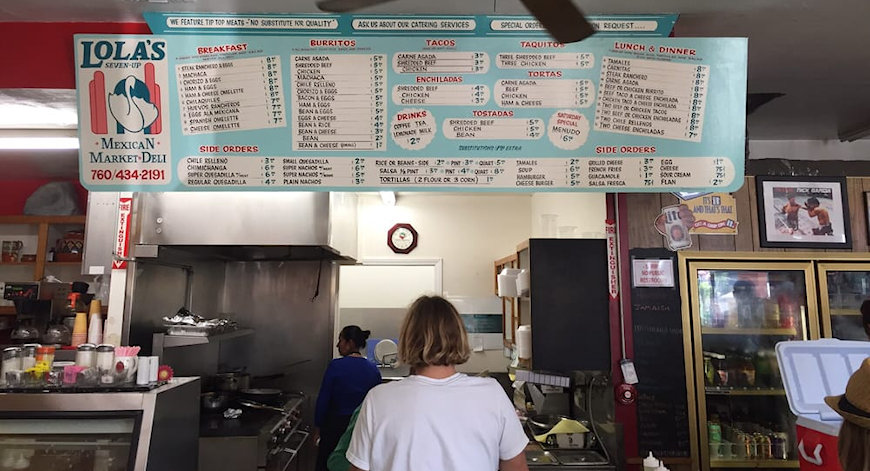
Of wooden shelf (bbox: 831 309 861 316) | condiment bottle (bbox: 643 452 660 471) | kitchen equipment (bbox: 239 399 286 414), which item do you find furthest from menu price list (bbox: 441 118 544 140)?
wooden shelf (bbox: 831 309 861 316)

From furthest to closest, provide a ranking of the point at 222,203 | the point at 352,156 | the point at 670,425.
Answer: the point at 222,203 → the point at 670,425 → the point at 352,156

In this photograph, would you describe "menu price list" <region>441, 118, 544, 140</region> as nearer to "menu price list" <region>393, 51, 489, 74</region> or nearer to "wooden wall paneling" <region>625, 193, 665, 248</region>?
"menu price list" <region>393, 51, 489, 74</region>

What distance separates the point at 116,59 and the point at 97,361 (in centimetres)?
124

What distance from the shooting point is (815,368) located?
2.69m

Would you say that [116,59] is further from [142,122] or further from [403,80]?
[403,80]

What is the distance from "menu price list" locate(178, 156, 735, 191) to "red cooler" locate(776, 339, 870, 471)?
1456 mm

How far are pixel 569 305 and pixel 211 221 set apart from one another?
225cm

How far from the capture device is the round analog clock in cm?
608

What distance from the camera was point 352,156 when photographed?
209 cm

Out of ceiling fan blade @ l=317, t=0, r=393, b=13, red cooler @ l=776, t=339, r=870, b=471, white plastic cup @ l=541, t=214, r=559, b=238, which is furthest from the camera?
white plastic cup @ l=541, t=214, r=559, b=238

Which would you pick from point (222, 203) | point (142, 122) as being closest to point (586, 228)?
point (222, 203)

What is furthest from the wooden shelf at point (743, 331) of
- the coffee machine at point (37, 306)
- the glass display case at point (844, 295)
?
the coffee machine at point (37, 306)

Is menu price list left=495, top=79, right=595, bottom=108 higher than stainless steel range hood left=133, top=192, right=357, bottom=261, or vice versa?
menu price list left=495, top=79, right=595, bottom=108

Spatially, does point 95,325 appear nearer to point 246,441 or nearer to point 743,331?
point 246,441
